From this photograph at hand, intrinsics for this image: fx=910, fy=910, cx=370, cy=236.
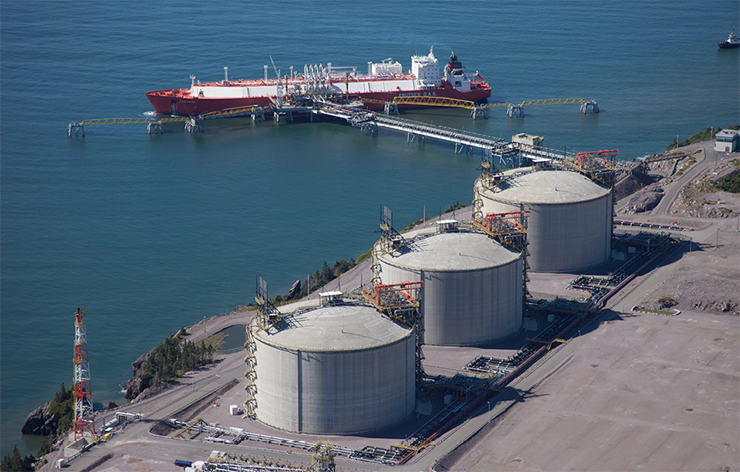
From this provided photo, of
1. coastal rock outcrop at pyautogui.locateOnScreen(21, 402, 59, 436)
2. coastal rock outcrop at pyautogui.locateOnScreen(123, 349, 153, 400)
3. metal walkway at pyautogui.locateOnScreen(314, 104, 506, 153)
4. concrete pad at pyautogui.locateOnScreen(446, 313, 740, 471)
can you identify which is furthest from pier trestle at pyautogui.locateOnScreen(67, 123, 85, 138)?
concrete pad at pyautogui.locateOnScreen(446, 313, 740, 471)

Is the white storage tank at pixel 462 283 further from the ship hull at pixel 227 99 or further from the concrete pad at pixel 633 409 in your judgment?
the ship hull at pixel 227 99

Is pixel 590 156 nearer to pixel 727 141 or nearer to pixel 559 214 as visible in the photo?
pixel 559 214

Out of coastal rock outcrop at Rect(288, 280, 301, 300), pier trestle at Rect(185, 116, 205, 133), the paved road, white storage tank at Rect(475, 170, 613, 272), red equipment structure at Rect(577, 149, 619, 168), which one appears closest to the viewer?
the paved road

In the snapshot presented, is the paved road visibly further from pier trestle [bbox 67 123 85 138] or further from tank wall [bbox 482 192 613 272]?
pier trestle [bbox 67 123 85 138]

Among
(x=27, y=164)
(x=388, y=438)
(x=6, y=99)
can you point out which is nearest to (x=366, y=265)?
(x=388, y=438)

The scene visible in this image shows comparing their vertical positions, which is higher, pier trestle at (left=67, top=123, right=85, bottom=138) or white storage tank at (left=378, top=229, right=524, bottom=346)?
pier trestle at (left=67, top=123, right=85, bottom=138)

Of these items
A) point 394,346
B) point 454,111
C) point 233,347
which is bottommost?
point 233,347

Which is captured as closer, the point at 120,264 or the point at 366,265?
the point at 366,265

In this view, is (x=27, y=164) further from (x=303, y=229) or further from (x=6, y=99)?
(x=303, y=229)
